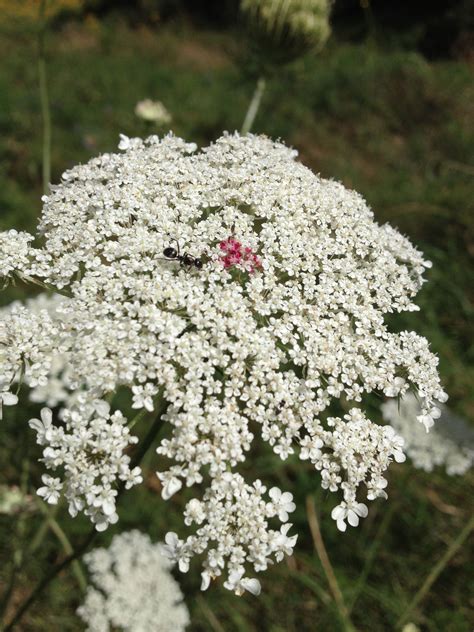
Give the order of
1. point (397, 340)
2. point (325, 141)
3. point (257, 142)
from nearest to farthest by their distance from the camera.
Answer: point (397, 340) → point (257, 142) → point (325, 141)

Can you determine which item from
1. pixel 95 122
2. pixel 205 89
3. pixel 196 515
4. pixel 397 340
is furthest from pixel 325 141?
pixel 196 515

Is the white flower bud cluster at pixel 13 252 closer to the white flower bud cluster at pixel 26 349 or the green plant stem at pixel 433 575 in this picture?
the white flower bud cluster at pixel 26 349

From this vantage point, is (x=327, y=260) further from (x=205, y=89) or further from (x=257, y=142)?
(x=205, y=89)

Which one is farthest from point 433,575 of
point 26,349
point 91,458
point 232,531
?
point 26,349

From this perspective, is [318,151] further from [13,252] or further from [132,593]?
[13,252]

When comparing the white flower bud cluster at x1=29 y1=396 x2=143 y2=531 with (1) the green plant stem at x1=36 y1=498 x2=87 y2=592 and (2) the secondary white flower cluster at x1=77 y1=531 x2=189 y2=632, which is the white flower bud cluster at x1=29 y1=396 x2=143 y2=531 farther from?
(2) the secondary white flower cluster at x1=77 y1=531 x2=189 y2=632

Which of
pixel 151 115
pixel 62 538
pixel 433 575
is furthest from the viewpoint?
pixel 151 115

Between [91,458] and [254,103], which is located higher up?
[254,103]
